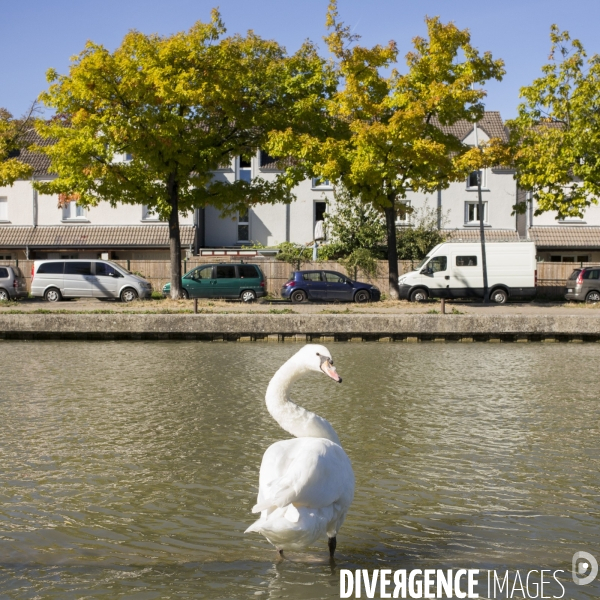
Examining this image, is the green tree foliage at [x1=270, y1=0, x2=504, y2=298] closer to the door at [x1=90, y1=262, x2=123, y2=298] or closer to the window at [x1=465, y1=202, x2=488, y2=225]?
the door at [x1=90, y1=262, x2=123, y2=298]

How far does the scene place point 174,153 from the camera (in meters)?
30.8

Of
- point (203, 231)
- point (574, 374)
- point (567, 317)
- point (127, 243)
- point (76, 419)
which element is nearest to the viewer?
point (76, 419)

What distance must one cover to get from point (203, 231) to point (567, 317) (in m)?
30.6

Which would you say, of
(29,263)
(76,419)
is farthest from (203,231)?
(76,419)

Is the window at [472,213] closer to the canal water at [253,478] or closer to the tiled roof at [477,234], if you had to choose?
the tiled roof at [477,234]

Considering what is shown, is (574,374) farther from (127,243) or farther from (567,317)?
(127,243)

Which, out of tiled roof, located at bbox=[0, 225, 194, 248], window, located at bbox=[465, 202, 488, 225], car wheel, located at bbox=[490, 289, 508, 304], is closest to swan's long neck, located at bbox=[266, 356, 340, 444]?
car wheel, located at bbox=[490, 289, 508, 304]

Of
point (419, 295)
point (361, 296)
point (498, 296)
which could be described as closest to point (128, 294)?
point (361, 296)

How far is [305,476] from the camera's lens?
19.6 feet

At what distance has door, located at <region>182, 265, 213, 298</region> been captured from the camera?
119 feet

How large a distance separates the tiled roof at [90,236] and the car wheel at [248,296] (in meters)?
11.4

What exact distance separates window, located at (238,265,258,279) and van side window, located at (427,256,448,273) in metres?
7.54

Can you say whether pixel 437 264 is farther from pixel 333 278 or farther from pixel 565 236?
pixel 565 236

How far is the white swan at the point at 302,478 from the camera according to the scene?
5941 mm
